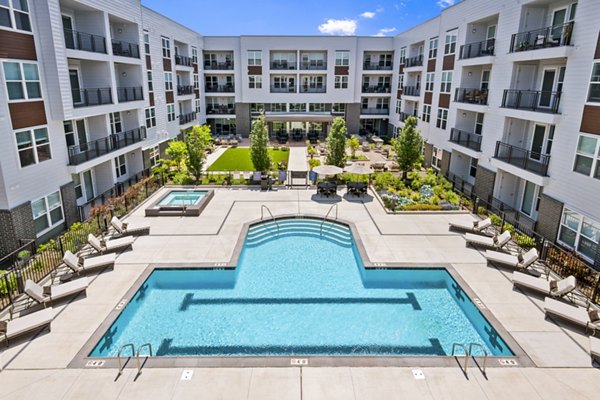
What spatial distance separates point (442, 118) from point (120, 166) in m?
25.3

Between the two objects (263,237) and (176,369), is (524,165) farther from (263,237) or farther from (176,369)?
(176,369)

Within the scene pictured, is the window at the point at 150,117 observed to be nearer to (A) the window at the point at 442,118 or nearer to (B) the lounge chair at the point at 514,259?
(A) the window at the point at 442,118

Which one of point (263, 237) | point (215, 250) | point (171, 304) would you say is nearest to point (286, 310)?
point (171, 304)

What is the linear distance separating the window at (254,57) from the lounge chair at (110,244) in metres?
33.7

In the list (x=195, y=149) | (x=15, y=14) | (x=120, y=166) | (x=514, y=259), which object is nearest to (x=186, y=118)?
(x=120, y=166)

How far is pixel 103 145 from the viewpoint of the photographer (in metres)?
23.0

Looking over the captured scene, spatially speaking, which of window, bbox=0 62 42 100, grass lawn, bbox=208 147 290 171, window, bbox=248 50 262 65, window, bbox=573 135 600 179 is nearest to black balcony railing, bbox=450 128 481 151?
window, bbox=573 135 600 179

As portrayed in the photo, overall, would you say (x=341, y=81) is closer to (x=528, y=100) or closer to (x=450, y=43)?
(x=450, y=43)

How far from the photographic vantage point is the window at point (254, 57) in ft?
145

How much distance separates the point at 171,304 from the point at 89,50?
17.0 m

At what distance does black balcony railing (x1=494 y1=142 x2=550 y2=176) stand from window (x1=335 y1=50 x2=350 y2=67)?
91.7 feet

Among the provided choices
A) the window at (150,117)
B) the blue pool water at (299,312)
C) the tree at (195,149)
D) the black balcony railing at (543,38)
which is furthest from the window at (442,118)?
the window at (150,117)

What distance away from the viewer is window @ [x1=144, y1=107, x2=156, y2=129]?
29.0m

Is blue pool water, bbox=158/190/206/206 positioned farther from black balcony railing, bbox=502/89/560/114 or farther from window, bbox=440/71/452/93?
window, bbox=440/71/452/93
